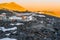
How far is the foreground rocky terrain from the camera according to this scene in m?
1.49

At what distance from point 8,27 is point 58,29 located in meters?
0.44

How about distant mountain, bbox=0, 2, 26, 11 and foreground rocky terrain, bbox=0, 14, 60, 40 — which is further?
distant mountain, bbox=0, 2, 26, 11

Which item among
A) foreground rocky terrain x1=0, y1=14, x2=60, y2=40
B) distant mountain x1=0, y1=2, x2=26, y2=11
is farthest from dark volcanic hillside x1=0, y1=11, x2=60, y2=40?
distant mountain x1=0, y1=2, x2=26, y2=11

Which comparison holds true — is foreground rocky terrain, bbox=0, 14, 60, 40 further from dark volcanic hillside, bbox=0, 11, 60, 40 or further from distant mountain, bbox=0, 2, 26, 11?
distant mountain, bbox=0, 2, 26, 11

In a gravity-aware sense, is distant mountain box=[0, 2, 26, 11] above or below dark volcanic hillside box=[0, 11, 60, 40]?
above

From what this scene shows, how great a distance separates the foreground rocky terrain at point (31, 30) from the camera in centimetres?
149

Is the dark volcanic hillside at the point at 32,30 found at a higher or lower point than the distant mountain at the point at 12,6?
lower

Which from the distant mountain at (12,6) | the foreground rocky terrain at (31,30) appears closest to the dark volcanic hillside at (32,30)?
the foreground rocky terrain at (31,30)

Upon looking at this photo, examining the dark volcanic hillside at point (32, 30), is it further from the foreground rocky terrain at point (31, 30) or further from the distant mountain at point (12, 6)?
the distant mountain at point (12, 6)

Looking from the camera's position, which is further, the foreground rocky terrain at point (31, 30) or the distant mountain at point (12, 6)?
the distant mountain at point (12, 6)

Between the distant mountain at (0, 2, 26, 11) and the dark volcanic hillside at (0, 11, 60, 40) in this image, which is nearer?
the dark volcanic hillside at (0, 11, 60, 40)

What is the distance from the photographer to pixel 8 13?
2154 mm

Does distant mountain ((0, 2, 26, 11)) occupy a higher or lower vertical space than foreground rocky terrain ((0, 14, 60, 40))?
higher

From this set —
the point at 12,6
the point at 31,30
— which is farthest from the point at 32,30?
the point at 12,6
